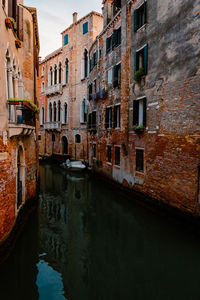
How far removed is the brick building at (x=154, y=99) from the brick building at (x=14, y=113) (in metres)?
4.38

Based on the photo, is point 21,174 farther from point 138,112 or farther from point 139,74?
point 139,74

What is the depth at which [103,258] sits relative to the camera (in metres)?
5.58

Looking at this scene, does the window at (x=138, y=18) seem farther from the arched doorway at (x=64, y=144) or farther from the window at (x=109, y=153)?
the arched doorway at (x=64, y=144)

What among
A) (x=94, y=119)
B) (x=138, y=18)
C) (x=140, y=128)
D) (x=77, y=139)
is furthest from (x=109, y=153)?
(x=77, y=139)

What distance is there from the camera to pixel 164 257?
5.52 meters

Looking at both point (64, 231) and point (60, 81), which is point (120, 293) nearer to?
point (64, 231)

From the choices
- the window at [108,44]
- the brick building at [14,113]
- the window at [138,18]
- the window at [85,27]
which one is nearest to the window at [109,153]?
the brick building at [14,113]

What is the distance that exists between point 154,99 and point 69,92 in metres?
14.4

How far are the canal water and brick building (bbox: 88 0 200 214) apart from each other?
1.37 m

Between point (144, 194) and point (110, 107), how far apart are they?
5.84 metres

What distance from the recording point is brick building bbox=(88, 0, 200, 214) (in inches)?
268

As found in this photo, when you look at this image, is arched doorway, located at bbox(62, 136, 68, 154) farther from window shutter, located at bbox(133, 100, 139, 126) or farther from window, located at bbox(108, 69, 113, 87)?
window shutter, located at bbox(133, 100, 139, 126)

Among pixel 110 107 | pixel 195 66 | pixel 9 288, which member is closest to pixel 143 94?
pixel 195 66

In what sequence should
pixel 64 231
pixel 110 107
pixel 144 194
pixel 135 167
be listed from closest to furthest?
pixel 64 231, pixel 144 194, pixel 135 167, pixel 110 107
